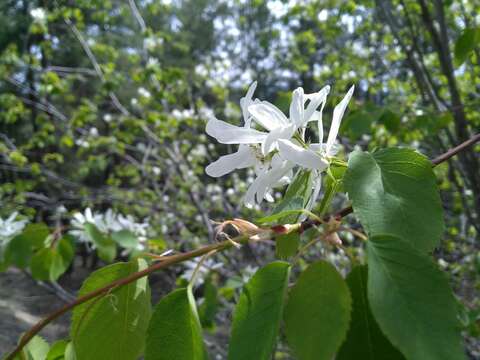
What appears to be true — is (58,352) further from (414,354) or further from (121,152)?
(121,152)

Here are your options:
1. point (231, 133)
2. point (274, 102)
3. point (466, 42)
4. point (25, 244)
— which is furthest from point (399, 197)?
point (274, 102)

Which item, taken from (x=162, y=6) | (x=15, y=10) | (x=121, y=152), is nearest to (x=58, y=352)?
(x=121, y=152)

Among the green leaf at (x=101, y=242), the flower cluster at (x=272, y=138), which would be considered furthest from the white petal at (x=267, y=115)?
the green leaf at (x=101, y=242)

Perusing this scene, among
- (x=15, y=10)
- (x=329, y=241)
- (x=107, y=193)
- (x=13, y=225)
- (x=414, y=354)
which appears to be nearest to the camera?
(x=414, y=354)

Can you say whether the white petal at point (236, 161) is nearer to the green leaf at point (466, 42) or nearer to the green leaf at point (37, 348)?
the green leaf at point (37, 348)

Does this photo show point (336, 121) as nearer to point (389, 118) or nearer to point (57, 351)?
point (57, 351)
